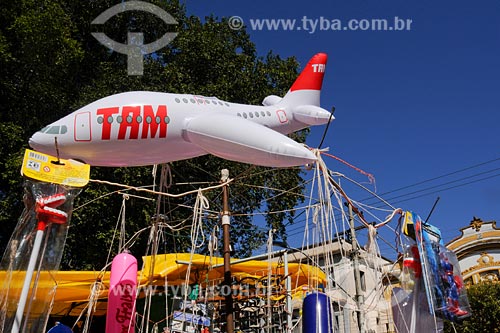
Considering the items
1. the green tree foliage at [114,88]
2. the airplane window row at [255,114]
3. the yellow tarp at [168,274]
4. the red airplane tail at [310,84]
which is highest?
the green tree foliage at [114,88]

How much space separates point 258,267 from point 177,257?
1.44 metres

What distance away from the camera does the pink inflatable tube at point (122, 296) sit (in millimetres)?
4355

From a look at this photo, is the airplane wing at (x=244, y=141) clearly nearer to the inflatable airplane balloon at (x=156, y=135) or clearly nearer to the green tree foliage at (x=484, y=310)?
the inflatable airplane balloon at (x=156, y=135)

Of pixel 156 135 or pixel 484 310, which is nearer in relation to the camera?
pixel 156 135

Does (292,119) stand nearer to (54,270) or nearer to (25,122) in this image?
(54,270)

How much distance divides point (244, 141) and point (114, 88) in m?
7.89

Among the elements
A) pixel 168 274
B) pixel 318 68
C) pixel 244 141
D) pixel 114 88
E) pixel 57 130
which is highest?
pixel 114 88

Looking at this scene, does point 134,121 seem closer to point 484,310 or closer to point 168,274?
point 168,274

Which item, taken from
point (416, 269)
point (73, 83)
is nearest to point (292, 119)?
point (416, 269)

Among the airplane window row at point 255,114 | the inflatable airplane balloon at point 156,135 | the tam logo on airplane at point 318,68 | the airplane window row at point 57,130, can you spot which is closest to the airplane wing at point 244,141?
the inflatable airplane balloon at point 156,135

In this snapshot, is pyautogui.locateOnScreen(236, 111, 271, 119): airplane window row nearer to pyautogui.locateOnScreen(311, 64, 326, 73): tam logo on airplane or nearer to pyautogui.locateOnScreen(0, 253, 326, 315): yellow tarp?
pyautogui.locateOnScreen(311, 64, 326, 73): tam logo on airplane

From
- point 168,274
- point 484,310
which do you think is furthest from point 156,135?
point 484,310

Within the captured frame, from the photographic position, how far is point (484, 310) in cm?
1449

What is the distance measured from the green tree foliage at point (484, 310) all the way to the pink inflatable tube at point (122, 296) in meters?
12.8
